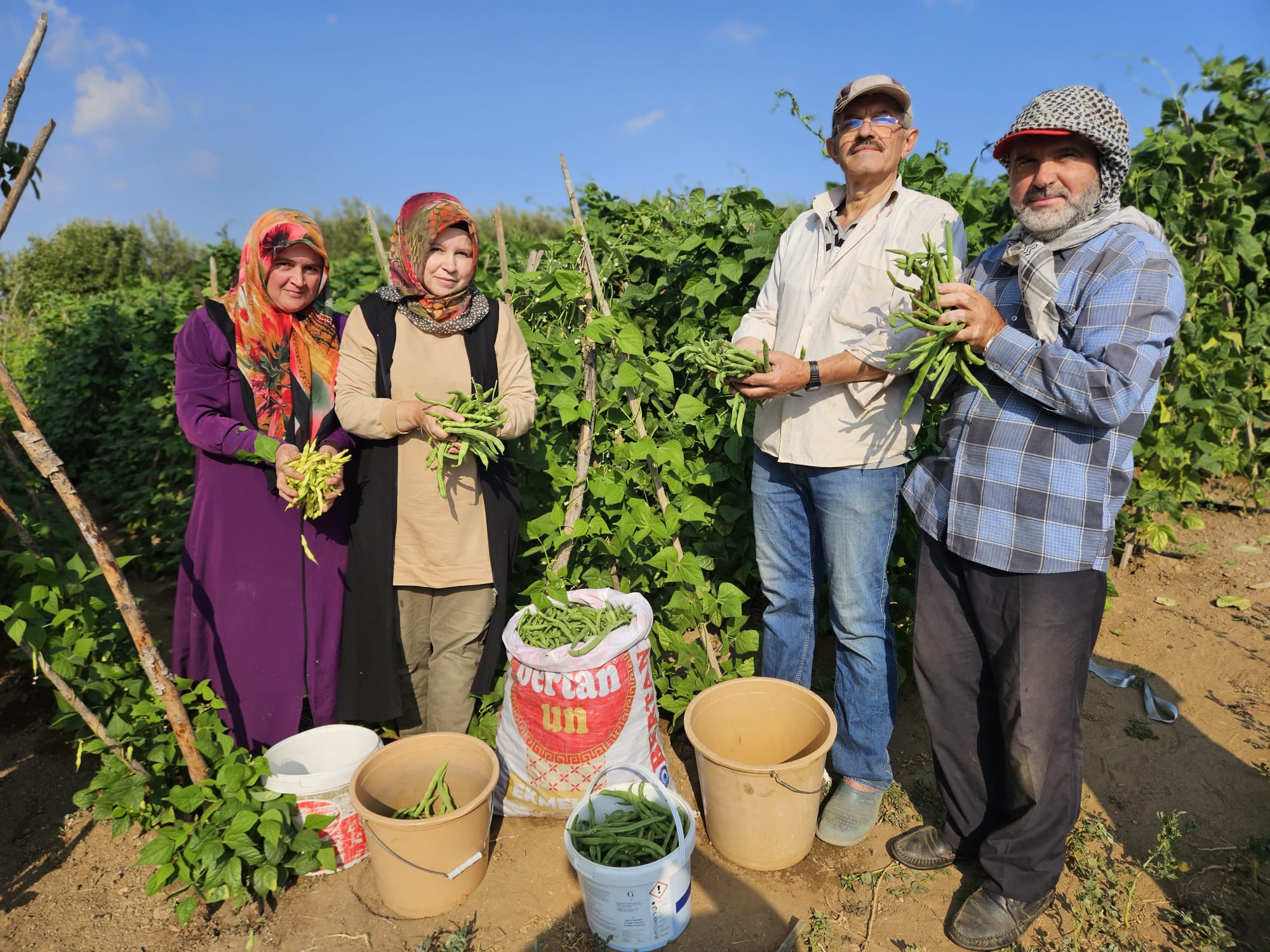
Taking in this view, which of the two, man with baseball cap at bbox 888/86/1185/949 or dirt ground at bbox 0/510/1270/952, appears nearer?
man with baseball cap at bbox 888/86/1185/949

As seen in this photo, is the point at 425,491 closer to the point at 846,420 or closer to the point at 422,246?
the point at 422,246

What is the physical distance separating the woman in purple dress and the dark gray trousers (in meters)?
2.36

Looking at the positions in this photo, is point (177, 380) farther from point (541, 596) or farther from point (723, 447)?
point (723, 447)

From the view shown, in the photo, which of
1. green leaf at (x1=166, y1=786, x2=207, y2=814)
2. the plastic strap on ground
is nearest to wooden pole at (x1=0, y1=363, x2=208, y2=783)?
green leaf at (x1=166, y1=786, x2=207, y2=814)

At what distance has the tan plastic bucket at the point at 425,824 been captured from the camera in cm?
249

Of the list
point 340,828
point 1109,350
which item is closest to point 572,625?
point 340,828

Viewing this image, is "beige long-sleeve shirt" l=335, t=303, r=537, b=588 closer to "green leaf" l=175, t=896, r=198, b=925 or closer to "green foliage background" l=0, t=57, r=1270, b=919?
"green foliage background" l=0, t=57, r=1270, b=919

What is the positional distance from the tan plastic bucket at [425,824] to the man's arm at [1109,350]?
2251 millimetres

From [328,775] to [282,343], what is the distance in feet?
5.64

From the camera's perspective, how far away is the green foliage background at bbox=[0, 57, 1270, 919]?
268 centimetres

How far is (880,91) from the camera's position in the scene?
7.96 ft

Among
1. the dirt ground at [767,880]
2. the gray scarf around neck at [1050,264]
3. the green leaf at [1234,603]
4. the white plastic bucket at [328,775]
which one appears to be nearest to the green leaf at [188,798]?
the white plastic bucket at [328,775]

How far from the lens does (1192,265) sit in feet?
16.1

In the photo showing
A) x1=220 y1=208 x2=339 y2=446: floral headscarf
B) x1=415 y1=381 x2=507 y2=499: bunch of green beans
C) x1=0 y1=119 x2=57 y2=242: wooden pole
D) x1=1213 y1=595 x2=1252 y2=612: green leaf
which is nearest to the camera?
x1=0 y1=119 x2=57 y2=242: wooden pole
